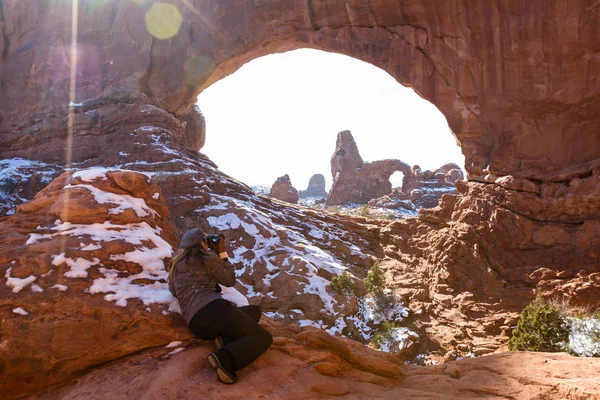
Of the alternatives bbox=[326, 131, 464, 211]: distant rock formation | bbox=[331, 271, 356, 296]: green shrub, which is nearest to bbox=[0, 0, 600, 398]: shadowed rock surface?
bbox=[331, 271, 356, 296]: green shrub

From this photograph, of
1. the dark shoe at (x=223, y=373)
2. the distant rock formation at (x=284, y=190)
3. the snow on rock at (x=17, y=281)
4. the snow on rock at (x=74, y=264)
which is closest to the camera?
the dark shoe at (x=223, y=373)

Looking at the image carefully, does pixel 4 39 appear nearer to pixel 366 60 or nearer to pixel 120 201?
pixel 366 60

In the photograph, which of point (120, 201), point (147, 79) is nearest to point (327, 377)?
point (120, 201)

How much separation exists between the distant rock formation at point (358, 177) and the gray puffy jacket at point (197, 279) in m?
51.0

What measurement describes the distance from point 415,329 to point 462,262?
428 cm

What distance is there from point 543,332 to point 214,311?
33.7 feet

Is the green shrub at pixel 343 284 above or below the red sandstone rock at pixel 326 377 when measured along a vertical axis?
below

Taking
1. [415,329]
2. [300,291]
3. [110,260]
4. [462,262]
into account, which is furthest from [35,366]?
[462,262]

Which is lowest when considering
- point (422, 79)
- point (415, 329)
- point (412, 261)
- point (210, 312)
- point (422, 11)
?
point (415, 329)

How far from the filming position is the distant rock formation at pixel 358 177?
57.4 meters

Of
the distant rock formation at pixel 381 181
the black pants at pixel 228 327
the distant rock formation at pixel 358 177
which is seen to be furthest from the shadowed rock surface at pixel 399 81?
the distant rock formation at pixel 358 177

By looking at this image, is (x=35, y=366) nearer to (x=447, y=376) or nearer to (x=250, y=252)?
(x=447, y=376)

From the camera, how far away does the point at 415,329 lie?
50.4 feet

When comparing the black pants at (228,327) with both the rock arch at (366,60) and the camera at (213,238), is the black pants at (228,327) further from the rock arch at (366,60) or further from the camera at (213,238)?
the rock arch at (366,60)
